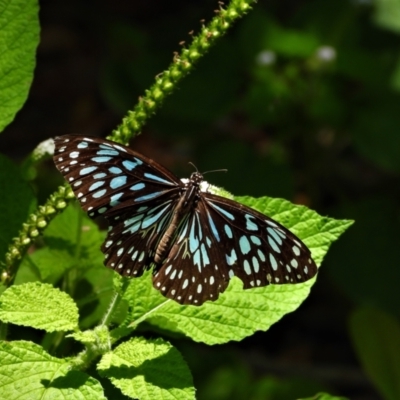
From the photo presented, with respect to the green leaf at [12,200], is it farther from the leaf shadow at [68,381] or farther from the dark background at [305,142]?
the dark background at [305,142]

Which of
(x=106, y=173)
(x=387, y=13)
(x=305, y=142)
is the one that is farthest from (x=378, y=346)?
(x=387, y=13)

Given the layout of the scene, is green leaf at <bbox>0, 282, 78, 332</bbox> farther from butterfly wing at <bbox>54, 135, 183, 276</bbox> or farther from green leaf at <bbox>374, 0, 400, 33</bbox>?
green leaf at <bbox>374, 0, 400, 33</bbox>

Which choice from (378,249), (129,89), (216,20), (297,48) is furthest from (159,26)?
(216,20)

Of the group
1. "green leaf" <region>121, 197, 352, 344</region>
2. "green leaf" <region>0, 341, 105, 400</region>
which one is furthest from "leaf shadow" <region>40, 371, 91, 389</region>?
"green leaf" <region>121, 197, 352, 344</region>

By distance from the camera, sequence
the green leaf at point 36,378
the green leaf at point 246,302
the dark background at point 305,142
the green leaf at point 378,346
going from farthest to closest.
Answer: the dark background at point 305,142 → the green leaf at point 378,346 → the green leaf at point 246,302 → the green leaf at point 36,378

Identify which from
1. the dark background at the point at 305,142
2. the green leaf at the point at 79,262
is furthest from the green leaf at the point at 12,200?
the dark background at the point at 305,142

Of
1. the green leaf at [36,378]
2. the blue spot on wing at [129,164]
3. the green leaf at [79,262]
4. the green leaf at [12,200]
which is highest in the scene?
the blue spot on wing at [129,164]

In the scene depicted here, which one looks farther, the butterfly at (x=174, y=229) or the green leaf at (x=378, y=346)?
the green leaf at (x=378, y=346)

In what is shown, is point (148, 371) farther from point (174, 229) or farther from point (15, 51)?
point (15, 51)
